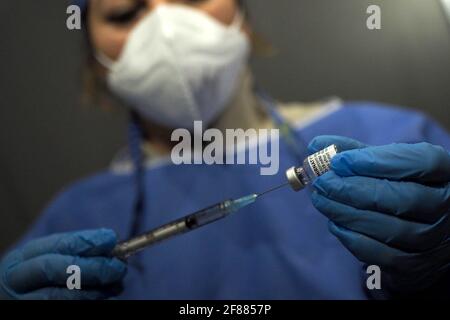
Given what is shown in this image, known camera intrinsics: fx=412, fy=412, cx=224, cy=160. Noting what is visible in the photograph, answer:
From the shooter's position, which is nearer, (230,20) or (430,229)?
(430,229)

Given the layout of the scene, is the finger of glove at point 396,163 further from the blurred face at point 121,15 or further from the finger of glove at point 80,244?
the blurred face at point 121,15

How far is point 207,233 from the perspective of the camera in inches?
37.9

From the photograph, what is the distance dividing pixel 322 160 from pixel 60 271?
0.47 m

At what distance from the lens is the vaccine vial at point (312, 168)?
59 cm

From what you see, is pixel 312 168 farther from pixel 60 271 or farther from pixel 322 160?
pixel 60 271

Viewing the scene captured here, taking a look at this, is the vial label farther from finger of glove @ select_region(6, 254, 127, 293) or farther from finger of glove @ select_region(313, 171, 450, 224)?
finger of glove @ select_region(6, 254, 127, 293)

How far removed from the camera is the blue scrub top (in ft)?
2.93

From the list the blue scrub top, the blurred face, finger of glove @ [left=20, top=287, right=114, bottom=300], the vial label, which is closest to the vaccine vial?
the vial label

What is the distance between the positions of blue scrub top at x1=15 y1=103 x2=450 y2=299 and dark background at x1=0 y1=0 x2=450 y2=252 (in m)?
0.18

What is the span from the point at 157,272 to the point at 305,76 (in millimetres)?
772

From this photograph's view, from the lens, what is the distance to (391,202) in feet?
1.91

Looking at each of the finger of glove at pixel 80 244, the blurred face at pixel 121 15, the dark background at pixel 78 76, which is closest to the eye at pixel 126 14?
the blurred face at pixel 121 15
